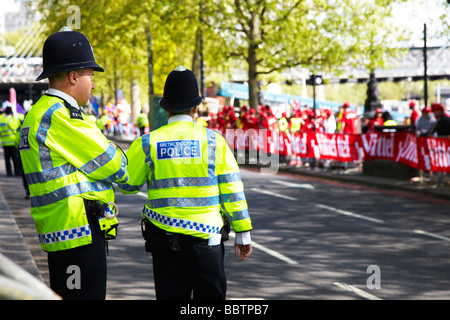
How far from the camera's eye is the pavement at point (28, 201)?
27.2ft

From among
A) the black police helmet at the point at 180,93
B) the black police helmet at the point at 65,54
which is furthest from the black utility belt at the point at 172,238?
the black police helmet at the point at 65,54

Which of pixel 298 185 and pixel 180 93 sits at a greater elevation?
pixel 180 93

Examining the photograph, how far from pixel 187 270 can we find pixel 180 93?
1086mm

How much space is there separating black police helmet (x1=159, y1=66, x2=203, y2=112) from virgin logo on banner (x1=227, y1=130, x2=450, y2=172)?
13.0 metres

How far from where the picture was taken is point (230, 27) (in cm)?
3098

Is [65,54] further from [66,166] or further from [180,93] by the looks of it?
[180,93]

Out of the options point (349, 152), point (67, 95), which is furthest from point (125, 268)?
point (349, 152)

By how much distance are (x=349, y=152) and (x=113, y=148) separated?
18198mm

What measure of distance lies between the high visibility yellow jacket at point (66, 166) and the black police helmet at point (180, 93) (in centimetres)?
76

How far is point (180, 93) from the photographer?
4.39 m

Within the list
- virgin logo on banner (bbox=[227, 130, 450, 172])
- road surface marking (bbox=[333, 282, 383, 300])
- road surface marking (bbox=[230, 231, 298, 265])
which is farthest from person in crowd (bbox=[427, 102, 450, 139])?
road surface marking (bbox=[333, 282, 383, 300])

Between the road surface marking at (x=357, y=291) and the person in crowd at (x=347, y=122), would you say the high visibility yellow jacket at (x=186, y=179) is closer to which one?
the road surface marking at (x=357, y=291)

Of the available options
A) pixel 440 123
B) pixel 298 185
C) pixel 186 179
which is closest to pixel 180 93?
pixel 186 179
